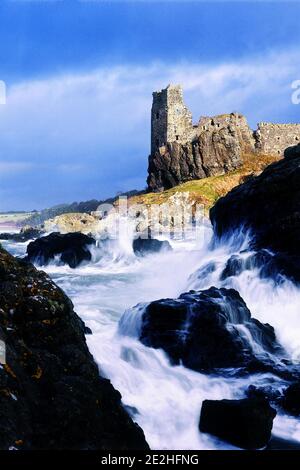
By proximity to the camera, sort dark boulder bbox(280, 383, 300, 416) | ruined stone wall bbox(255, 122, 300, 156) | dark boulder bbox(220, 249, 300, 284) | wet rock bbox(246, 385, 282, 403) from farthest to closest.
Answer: ruined stone wall bbox(255, 122, 300, 156) < dark boulder bbox(220, 249, 300, 284) < wet rock bbox(246, 385, 282, 403) < dark boulder bbox(280, 383, 300, 416)

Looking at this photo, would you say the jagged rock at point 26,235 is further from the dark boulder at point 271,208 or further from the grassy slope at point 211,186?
the dark boulder at point 271,208

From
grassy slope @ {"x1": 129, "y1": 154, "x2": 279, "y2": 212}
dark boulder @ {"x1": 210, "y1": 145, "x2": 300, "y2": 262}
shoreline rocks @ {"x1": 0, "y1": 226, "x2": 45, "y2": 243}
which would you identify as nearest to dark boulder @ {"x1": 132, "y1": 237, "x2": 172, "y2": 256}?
dark boulder @ {"x1": 210, "y1": 145, "x2": 300, "y2": 262}

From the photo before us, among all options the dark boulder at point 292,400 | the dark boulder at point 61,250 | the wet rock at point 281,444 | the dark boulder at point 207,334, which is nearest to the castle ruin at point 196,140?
the dark boulder at point 61,250

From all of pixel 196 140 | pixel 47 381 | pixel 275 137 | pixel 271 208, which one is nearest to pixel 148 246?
pixel 271 208

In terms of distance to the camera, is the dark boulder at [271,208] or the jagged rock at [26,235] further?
the jagged rock at [26,235]

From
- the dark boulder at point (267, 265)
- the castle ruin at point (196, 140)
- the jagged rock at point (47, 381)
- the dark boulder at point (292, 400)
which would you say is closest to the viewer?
the jagged rock at point (47, 381)

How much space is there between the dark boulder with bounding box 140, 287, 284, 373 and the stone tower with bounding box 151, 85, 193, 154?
6659 centimetres

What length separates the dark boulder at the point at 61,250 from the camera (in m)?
39.3

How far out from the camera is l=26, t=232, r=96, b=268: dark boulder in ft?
129

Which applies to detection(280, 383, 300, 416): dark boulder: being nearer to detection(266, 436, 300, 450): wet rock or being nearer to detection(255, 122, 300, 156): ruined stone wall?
detection(266, 436, 300, 450): wet rock

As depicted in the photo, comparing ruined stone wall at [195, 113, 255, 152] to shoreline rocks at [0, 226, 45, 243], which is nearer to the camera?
shoreline rocks at [0, 226, 45, 243]

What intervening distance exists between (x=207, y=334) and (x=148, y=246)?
28.7 metres

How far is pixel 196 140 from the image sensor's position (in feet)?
262

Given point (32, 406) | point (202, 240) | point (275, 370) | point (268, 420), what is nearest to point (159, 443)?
point (268, 420)
